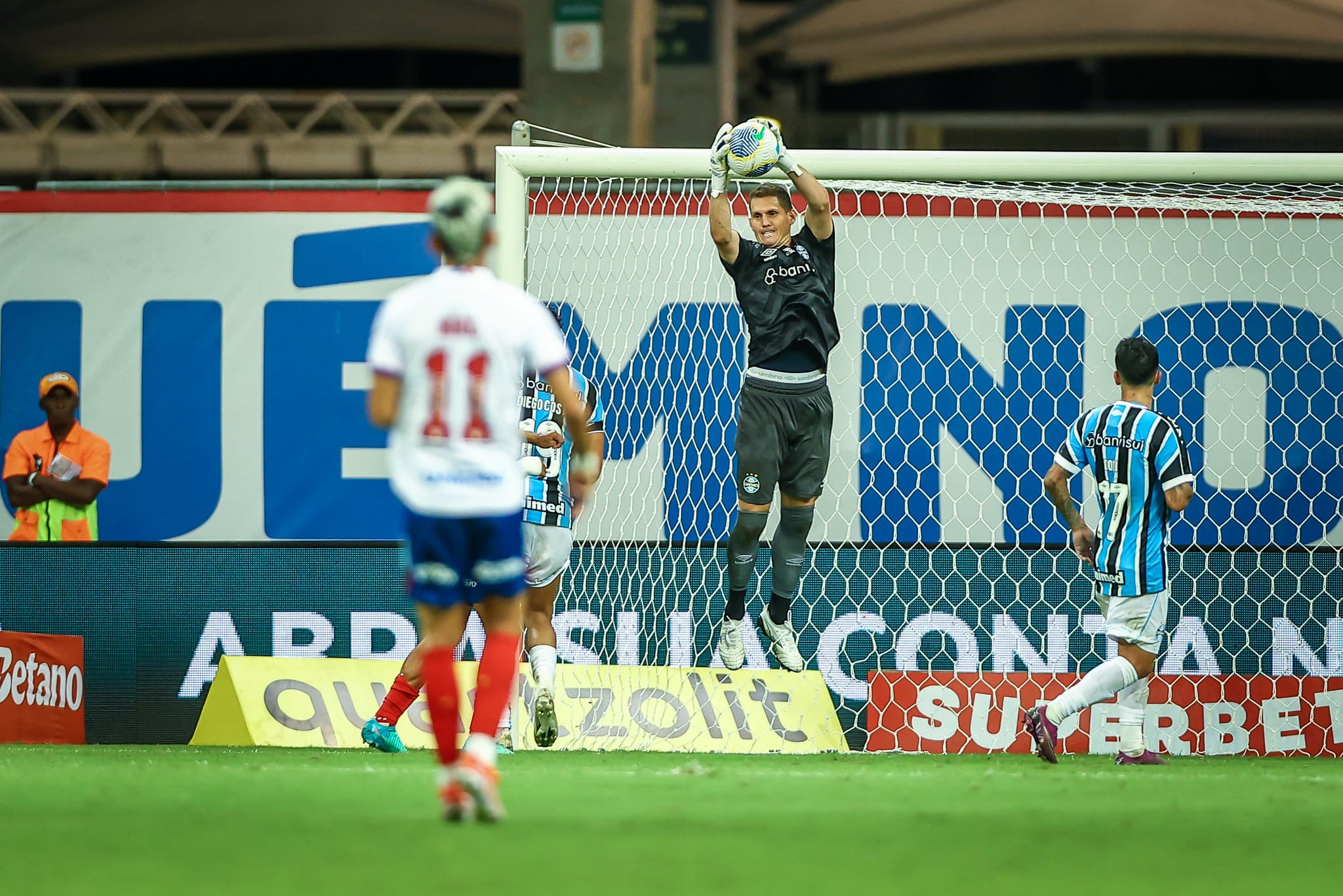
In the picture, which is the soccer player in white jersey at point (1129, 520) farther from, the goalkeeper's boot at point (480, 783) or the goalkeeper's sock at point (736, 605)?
the goalkeeper's boot at point (480, 783)

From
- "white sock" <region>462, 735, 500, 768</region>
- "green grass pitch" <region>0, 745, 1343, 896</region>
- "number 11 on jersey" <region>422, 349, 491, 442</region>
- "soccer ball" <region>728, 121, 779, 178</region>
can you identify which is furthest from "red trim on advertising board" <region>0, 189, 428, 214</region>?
"white sock" <region>462, 735, 500, 768</region>

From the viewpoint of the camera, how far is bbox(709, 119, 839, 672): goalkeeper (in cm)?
773

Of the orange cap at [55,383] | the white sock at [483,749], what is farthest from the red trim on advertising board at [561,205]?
the white sock at [483,749]

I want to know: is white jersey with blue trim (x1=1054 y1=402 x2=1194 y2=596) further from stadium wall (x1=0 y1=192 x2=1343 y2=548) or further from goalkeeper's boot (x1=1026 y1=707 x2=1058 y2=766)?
stadium wall (x1=0 y1=192 x2=1343 y2=548)

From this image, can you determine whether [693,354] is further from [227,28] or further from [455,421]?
[227,28]

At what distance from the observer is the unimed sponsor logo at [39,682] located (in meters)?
9.05

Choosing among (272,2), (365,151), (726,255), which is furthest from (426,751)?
(272,2)

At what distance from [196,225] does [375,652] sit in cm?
294

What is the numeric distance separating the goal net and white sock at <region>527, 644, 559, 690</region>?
1.60 m

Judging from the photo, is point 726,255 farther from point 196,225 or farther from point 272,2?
point 272,2

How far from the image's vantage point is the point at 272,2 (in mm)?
16812

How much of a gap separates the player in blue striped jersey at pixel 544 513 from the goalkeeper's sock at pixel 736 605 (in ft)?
2.86

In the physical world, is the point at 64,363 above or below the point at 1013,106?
below

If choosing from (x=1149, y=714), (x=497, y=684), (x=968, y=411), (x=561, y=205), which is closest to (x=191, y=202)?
(x=561, y=205)
